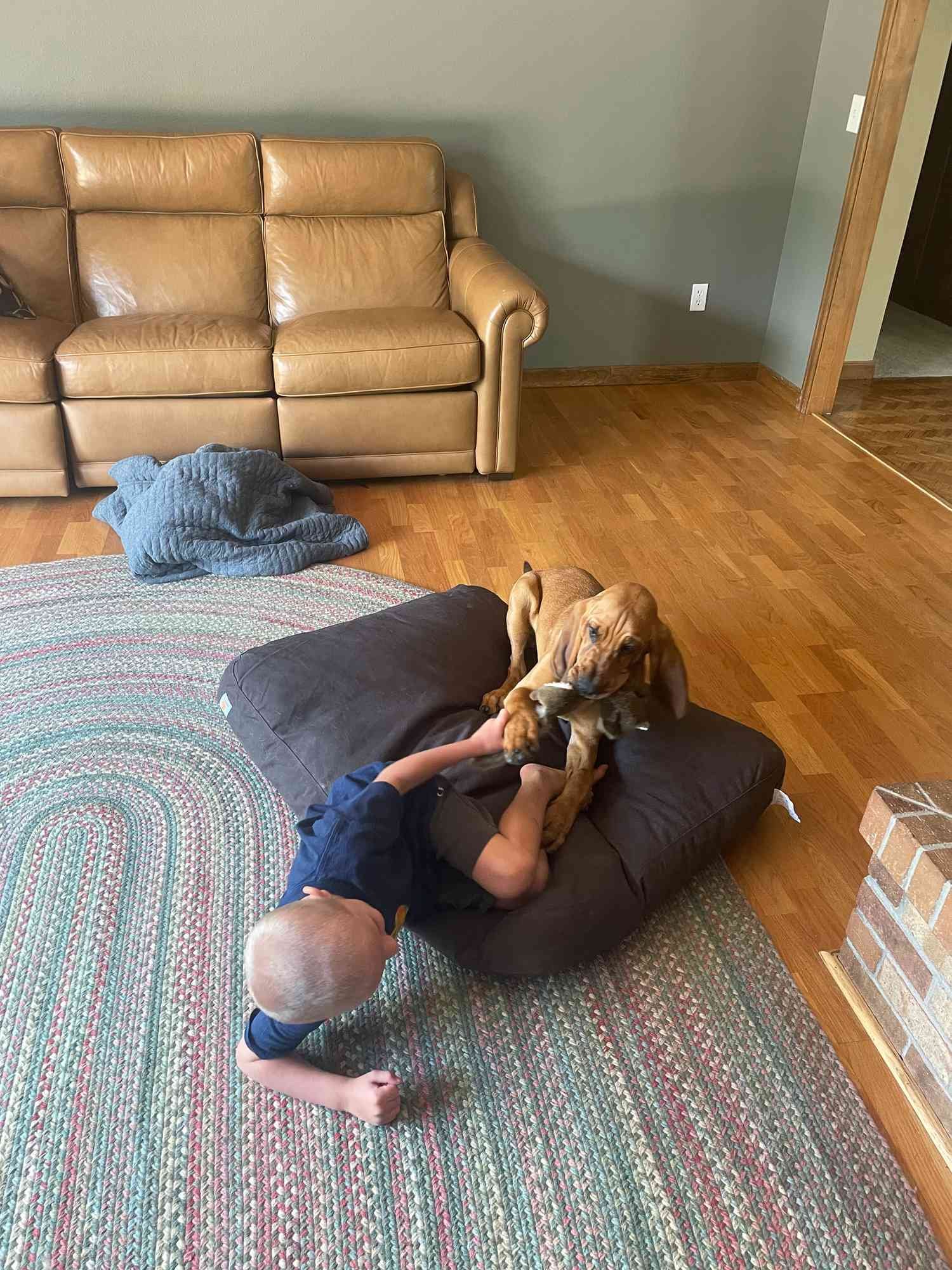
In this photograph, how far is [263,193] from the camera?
3.53 metres

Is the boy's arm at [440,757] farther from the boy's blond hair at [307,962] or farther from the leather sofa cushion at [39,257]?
the leather sofa cushion at [39,257]

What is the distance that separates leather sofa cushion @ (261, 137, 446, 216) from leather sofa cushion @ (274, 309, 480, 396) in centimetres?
65

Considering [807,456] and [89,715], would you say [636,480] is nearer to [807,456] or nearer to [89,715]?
[807,456]

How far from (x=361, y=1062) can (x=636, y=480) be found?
2485 mm

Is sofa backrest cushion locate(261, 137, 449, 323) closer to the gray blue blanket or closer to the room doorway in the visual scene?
the gray blue blanket

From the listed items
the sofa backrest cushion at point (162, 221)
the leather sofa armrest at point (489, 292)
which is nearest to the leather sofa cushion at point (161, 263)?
the sofa backrest cushion at point (162, 221)

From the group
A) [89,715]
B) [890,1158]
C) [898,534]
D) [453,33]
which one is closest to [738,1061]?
[890,1158]

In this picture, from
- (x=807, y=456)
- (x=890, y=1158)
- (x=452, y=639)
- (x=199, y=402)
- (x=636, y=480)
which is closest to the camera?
(x=890, y=1158)

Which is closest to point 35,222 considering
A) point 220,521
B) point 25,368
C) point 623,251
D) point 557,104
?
point 25,368

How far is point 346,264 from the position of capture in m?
3.51

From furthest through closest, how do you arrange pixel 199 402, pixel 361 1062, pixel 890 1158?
pixel 199 402, pixel 361 1062, pixel 890 1158

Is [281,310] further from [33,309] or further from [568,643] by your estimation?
[568,643]

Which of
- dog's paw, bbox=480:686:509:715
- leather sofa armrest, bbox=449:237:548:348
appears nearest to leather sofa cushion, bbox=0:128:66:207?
leather sofa armrest, bbox=449:237:548:348

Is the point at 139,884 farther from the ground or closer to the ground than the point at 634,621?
closer to the ground
